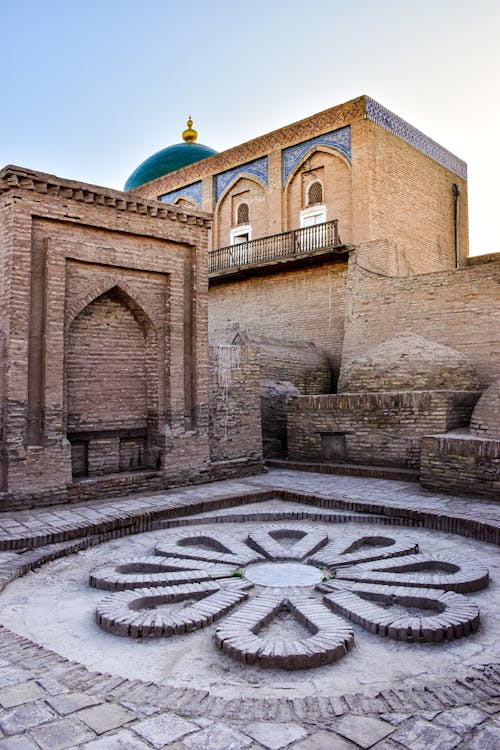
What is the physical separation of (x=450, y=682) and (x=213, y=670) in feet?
3.79

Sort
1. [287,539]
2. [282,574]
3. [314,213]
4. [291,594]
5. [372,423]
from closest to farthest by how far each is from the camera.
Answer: [291,594] < [282,574] < [287,539] < [372,423] < [314,213]

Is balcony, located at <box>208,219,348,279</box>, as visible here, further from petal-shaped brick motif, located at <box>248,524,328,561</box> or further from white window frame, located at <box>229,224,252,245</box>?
petal-shaped brick motif, located at <box>248,524,328,561</box>

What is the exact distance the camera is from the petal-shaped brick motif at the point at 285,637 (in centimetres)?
298

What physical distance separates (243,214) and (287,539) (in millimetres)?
14693

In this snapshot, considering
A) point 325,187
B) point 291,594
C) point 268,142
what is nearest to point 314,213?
point 325,187

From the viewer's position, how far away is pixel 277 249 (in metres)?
16.5

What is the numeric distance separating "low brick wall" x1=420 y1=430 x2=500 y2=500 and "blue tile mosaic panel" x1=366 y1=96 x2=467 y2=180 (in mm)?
10746

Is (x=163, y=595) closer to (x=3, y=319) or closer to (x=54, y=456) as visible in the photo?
(x=54, y=456)

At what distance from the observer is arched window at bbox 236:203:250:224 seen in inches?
733

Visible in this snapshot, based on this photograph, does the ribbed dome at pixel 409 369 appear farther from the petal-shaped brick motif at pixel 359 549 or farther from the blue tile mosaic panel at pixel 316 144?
the blue tile mosaic panel at pixel 316 144

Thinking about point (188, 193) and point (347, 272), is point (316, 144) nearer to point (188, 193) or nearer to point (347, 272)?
point (347, 272)

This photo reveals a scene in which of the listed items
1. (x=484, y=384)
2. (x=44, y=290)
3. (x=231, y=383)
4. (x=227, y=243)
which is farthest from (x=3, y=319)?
(x=227, y=243)

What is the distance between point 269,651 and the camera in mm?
3002

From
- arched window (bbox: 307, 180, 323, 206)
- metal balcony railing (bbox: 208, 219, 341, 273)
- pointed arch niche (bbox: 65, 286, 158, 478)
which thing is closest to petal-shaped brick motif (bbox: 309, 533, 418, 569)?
pointed arch niche (bbox: 65, 286, 158, 478)
